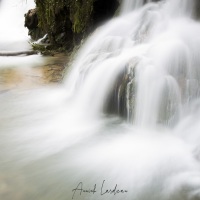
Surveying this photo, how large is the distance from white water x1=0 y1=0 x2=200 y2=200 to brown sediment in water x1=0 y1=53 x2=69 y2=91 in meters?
0.48

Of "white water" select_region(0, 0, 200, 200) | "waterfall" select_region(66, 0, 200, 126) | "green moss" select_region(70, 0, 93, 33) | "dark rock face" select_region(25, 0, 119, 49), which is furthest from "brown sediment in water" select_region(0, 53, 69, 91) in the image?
"dark rock face" select_region(25, 0, 119, 49)

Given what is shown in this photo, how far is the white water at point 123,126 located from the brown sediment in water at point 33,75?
0.48 m

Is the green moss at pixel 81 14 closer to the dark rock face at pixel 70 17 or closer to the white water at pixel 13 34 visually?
the dark rock face at pixel 70 17

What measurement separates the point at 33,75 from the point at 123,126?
363cm

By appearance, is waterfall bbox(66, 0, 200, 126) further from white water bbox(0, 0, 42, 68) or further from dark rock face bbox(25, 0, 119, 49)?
white water bbox(0, 0, 42, 68)

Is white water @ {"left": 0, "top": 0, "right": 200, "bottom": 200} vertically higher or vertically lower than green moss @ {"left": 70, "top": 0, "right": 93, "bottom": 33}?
lower

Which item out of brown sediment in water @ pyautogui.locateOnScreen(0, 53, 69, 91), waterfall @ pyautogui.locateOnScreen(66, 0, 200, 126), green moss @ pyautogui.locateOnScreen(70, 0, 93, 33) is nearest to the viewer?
waterfall @ pyautogui.locateOnScreen(66, 0, 200, 126)

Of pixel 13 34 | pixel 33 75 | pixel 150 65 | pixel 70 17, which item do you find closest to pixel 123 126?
pixel 150 65

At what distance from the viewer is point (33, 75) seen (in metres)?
7.46

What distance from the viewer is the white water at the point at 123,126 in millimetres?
3275

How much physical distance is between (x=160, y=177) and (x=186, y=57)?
2.14m

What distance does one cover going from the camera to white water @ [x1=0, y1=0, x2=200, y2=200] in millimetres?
3275

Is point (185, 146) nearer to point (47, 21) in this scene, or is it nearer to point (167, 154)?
point (167, 154)

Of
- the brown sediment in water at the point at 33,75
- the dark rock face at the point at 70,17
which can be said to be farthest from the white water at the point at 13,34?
the dark rock face at the point at 70,17
